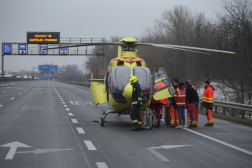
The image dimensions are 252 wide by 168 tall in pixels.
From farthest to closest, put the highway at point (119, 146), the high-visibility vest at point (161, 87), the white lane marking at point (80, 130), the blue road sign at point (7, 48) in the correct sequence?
the blue road sign at point (7, 48), the high-visibility vest at point (161, 87), the white lane marking at point (80, 130), the highway at point (119, 146)

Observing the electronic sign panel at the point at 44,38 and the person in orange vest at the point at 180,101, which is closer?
the person in orange vest at the point at 180,101

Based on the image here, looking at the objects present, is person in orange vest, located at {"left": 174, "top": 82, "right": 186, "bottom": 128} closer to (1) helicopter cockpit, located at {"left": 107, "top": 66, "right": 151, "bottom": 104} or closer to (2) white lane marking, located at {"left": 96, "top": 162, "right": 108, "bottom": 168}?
(1) helicopter cockpit, located at {"left": 107, "top": 66, "right": 151, "bottom": 104}

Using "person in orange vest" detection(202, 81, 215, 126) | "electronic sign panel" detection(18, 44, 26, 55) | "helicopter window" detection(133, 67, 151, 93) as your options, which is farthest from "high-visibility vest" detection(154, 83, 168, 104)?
"electronic sign panel" detection(18, 44, 26, 55)

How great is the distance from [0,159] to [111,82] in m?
4.90

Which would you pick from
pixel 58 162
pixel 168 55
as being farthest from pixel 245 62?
pixel 168 55

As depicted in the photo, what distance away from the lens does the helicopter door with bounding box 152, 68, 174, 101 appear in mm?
10727

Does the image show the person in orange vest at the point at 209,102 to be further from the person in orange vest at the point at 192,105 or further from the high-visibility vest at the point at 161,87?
the high-visibility vest at the point at 161,87

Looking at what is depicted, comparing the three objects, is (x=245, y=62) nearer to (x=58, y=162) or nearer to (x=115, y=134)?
(x=115, y=134)

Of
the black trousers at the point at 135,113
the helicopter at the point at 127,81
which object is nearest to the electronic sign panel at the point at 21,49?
the helicopter at the point at 127,81

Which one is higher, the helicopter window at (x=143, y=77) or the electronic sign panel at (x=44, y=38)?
the electronic sign panel at (x=44, y=38)

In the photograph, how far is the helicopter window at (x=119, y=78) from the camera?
10.0 meters

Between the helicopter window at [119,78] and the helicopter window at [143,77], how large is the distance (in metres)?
0.28

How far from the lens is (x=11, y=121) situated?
1184 centimetres

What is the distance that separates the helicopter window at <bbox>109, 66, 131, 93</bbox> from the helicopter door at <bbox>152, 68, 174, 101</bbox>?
1.02 m
